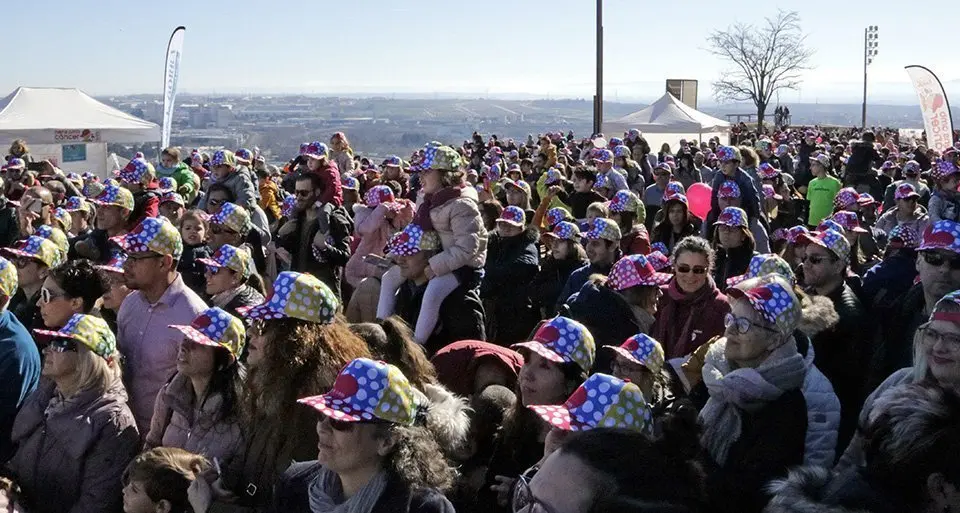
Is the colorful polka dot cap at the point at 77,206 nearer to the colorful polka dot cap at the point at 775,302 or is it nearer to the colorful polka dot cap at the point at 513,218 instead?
the colorful polka dot cap at the point at 513,218

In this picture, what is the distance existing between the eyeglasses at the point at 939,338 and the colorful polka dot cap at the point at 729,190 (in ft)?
18.6

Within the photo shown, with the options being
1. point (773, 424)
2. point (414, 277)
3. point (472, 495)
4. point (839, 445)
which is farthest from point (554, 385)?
point (414, 277)

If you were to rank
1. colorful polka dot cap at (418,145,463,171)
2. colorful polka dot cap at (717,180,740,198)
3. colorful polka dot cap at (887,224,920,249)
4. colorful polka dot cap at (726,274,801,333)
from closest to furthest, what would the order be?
colorful polka dot cap at (726,274,801,333) < colorful polka dot cap at (418,145,463,171) < colorful polka dot cap at (887,224,920,249) < colorful polka dot cap at (717,180,740,198)

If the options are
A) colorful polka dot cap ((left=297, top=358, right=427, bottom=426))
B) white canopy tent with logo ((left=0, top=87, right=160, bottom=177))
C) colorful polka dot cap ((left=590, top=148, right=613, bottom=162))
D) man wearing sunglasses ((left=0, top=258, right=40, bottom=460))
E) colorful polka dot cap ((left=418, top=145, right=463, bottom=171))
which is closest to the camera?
colorful polka dot cap ((left=297, top=358, right=427, bottom=426))

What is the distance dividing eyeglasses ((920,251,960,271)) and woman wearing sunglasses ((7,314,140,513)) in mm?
3895

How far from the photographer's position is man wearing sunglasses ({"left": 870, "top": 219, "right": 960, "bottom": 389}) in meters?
4.77

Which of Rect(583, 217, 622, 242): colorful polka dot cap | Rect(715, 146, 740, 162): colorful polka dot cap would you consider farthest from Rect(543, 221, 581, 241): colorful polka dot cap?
Rect(715, 146, 740, 162): colorful polka dot cap

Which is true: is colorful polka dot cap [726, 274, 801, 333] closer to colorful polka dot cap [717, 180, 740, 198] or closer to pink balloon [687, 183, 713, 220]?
colorful polka dot cap [717, 180, 740, 198]

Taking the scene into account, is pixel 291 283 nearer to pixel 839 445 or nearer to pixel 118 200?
pixel 839 445

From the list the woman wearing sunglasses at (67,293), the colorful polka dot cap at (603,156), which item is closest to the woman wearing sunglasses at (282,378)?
the woman wearing sunglasses at (67,293)

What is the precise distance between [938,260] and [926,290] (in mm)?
159

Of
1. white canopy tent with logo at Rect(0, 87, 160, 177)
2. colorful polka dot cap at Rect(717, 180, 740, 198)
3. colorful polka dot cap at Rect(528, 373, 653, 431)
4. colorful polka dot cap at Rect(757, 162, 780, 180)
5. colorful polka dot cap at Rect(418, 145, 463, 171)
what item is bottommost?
colorful polka dot cap at Rect(528, 373, 653, 431)

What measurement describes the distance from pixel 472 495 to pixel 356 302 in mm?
3314

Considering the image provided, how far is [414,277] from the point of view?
6.14 m
